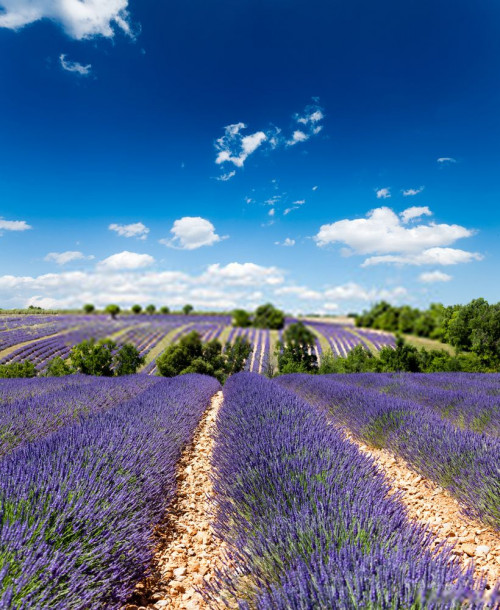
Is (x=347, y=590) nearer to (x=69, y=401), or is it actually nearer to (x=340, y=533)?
(x=340, y=533)

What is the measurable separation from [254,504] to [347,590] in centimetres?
83

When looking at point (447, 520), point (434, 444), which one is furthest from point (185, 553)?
point (434, 444)

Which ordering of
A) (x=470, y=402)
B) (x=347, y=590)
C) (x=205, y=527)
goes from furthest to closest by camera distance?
(x=470, y=402), (x=205, y=527), (x=347, y=590)


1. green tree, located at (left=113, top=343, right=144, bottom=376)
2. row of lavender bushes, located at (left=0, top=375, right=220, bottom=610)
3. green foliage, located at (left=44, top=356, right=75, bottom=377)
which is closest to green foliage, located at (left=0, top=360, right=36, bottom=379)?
green foliage, located at (left=44, top=356, right=75, bottom=377)

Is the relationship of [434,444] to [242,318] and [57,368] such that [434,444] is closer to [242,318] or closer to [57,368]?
[57,368]

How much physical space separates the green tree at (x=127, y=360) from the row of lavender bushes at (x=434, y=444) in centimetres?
1184

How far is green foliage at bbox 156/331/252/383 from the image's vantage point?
1642 cm

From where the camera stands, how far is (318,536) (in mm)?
1474

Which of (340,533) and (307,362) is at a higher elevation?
(340,533)

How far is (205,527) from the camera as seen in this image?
2537 millimetres

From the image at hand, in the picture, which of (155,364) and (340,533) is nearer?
(340,533)

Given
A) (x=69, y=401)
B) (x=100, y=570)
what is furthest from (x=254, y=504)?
(x=69, y=401)

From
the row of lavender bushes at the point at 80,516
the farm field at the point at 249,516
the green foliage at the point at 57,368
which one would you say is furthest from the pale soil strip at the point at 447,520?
the green foliage at the point at 57,368

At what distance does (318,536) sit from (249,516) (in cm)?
51
